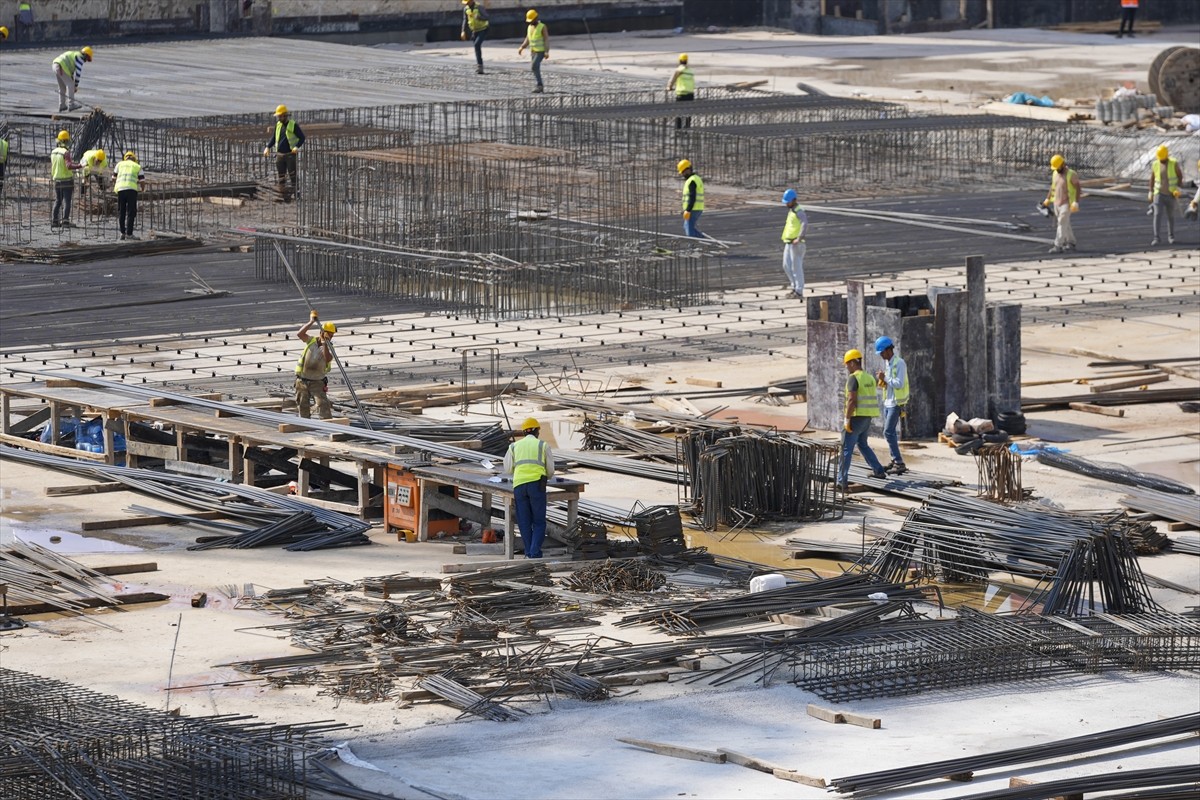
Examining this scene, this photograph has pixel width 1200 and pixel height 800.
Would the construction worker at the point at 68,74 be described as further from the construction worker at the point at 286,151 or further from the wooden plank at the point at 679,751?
the wooden plank at the point at 679,751

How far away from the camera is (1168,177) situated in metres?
34.1

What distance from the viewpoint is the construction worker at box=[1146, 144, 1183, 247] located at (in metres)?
34.0

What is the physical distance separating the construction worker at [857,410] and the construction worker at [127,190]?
1684 cm

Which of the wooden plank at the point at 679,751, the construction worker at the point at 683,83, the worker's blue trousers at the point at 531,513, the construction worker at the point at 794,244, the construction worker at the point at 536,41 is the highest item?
the construction worker at the point at 536,41

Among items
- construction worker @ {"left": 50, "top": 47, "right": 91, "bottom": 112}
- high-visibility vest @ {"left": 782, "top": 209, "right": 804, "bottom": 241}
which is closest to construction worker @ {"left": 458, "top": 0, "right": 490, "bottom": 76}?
construction worker @ {"left": 50, "top": 47, "right": 91, "bottom": 112}

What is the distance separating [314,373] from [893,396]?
19.4ft

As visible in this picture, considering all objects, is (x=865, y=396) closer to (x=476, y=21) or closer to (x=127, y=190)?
(x=127, y=190)

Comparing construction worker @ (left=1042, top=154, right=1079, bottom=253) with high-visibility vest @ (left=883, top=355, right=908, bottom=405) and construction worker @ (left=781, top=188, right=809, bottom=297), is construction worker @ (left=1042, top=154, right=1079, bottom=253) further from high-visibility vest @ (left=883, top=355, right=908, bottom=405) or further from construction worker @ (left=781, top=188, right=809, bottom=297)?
high-visibility vest @ (left=883, top=355, right=908, bottom=405)

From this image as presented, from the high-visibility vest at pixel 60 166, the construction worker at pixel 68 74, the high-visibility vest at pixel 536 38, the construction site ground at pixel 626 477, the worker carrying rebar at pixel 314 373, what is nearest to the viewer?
the construction site ground at pixel 626 477

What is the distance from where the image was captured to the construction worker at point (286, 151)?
38.2 m

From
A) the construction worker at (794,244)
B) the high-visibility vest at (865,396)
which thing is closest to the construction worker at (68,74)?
the construction worker at (794,244)

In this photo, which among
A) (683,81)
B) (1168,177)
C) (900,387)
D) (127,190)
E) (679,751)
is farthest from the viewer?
(683,81)

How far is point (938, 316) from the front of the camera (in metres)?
22.5

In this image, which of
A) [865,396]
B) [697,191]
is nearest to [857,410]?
[865,396]
